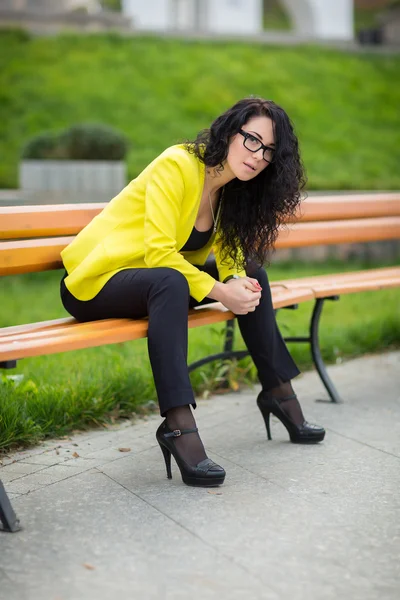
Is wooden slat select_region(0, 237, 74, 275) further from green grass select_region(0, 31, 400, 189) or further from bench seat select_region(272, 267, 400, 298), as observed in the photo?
green grass select_region(0, 31, 400, 189)

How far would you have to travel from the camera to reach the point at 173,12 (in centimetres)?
3912

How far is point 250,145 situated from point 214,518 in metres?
1.40

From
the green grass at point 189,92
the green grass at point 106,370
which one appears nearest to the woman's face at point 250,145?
the green grass at point 106,370

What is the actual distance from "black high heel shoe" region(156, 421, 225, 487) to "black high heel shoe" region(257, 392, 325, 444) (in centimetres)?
59

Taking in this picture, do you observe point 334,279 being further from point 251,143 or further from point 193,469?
point 193,469

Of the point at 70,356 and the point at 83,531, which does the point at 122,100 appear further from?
the point at 83,531

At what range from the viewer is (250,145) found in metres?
3.52

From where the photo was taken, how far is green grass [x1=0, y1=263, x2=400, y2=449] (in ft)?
12.8

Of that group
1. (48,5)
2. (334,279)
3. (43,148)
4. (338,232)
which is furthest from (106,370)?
(48,5)

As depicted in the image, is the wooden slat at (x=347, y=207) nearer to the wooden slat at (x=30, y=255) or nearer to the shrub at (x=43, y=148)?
the wooden slat at (x=30, y=255)

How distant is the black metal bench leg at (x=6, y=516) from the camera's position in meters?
2.82

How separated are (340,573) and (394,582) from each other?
147 mm

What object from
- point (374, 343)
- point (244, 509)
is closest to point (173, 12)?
point (374, 343)

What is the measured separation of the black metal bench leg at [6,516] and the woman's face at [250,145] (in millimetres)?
1494
